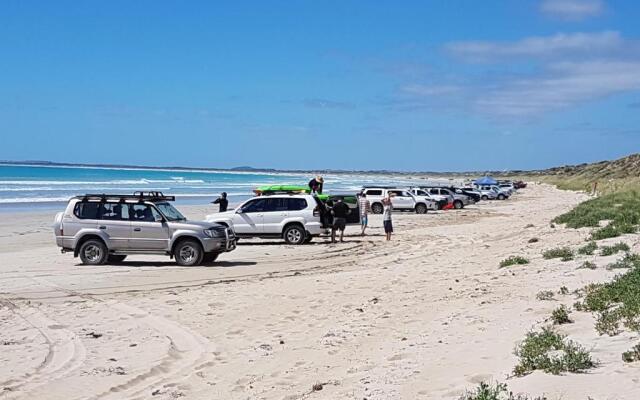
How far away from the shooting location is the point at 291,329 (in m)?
10.4

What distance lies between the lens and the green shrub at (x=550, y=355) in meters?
6.10

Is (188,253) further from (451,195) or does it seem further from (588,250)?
→ (451,195)

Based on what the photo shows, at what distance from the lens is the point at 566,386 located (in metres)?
5.66

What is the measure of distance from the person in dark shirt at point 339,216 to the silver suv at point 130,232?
253 inches

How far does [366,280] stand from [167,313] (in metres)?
4.44

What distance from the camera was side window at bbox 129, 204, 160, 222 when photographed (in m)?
18.5

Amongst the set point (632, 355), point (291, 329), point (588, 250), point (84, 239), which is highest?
point (84, 239)

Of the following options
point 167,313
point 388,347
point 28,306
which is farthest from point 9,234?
point 388,347

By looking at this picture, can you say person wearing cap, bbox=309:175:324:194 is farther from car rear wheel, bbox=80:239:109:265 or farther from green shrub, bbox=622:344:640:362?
green shrub, bbox=622:344:640:362

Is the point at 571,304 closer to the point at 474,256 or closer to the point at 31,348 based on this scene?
the point at 31,348

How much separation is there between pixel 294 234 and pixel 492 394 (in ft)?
62.2

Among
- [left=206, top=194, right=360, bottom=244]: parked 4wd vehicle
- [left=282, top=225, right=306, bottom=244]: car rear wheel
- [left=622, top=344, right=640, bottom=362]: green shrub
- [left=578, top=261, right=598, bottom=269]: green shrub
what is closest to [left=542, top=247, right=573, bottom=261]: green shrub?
[left=578, top=261, right=598, bottom=269]: green shrub

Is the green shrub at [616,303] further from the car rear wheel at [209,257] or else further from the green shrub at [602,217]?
the green shrub at [602,217]

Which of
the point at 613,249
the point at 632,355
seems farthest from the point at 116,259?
the point at 632,355
